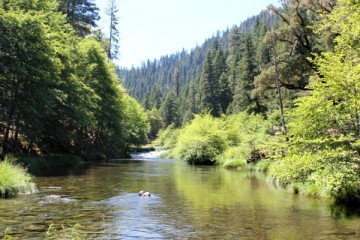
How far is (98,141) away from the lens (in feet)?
154

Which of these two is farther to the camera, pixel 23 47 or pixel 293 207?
pixel 23 47

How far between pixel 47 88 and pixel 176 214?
17.2 metres

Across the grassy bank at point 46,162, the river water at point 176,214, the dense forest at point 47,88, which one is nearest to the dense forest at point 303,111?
the river water at point 176,214

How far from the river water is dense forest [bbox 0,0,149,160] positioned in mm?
9491

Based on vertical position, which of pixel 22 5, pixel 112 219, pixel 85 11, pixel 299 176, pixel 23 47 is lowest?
pixel 112 219

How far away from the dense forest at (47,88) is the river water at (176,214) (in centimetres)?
949

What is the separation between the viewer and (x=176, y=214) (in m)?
11.9

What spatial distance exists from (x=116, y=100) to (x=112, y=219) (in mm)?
39076

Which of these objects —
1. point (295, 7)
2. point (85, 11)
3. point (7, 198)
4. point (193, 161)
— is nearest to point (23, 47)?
point (7, 198)

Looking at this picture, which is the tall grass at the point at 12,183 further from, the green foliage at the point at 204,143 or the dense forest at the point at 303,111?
the green foliage at the point at 204,143

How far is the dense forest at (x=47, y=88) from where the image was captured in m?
24.4

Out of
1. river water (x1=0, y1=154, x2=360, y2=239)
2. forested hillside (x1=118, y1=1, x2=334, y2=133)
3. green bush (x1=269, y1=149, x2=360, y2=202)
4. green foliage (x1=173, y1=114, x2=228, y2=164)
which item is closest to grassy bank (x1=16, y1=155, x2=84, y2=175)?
river water (x1=0, y1=154, x2=360, y2=239)

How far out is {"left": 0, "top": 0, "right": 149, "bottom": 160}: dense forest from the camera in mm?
24391

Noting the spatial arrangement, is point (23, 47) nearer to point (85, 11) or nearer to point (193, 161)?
point (193, 161)
